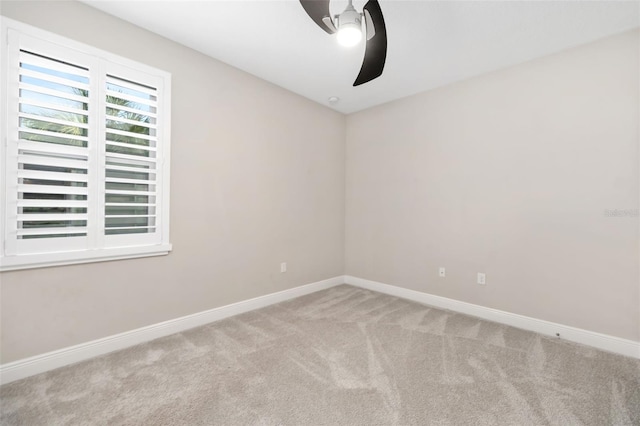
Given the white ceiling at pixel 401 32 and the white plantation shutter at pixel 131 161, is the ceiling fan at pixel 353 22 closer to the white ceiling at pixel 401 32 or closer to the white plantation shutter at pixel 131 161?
the white ceiling at pixel 401 32

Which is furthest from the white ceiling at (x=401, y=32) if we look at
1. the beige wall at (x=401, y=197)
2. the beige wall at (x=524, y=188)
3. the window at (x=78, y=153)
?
the window at (x=78, y=153)

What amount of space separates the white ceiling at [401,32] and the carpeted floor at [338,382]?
257 cm

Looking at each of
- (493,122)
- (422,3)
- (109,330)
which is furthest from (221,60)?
(493,122)

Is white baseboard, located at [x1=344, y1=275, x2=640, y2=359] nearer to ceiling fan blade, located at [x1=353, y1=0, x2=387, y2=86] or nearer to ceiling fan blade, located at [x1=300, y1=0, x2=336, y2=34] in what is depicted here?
ceiling fan blade, located at [x1=353, y1=0, x2=387, y2=86]

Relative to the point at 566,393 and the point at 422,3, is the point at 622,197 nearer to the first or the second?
the point at 566,393

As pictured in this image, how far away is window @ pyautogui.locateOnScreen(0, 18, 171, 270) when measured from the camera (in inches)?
73.7

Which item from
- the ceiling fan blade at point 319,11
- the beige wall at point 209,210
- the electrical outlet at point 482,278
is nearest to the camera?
the ceiling fan blade at point 319,11

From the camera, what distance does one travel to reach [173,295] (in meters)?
2.62

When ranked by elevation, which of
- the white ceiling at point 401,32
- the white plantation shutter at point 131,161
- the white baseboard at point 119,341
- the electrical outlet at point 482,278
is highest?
the white ceiling at point 401,32

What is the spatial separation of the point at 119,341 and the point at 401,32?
11.0 ft

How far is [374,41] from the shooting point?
1.70m

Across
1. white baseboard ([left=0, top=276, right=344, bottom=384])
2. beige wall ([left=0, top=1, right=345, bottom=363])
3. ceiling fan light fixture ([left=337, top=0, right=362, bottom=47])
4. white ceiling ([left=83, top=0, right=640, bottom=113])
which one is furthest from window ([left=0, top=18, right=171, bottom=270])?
ceiling fan light fixture ([left=337, top=0, right=362, bottom=47])

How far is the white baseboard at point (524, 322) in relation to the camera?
7.60 feet

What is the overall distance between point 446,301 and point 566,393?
1509 millimetres
